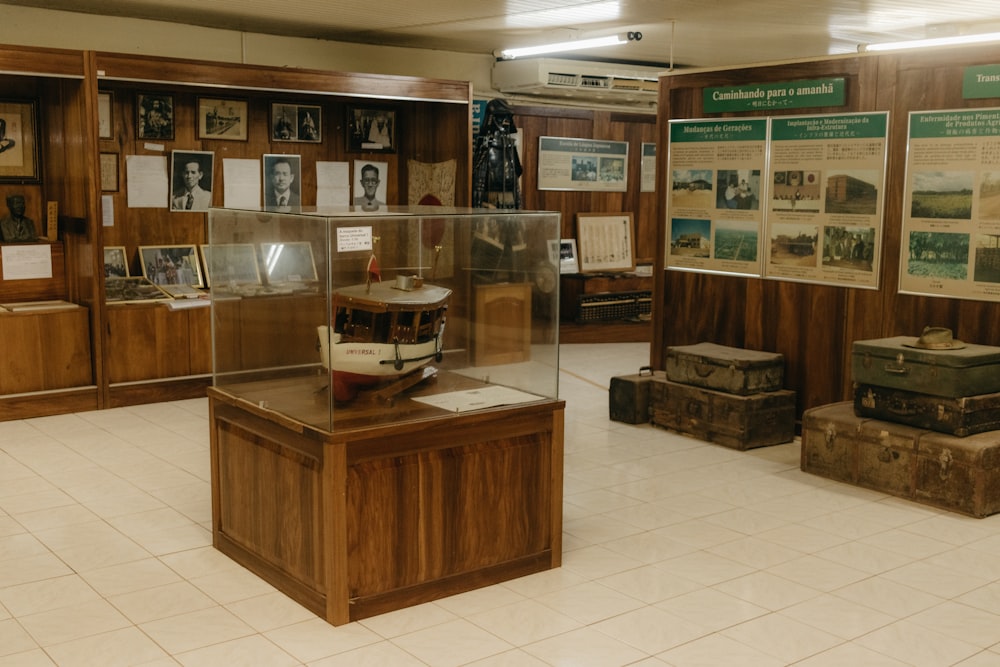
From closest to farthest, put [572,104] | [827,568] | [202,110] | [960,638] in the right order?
[960,638] → [827,568] → [202,110] → [572,104]

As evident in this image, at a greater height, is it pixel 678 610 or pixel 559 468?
pixel 559 468

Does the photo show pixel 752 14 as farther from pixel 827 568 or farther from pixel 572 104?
pixel 827 568

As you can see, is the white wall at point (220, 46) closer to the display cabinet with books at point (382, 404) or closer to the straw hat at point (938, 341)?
the display cabinet with books at point (382, 404)

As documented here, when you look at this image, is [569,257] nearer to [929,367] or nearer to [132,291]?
[132,291]

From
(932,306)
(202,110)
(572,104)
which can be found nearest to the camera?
(932,306)

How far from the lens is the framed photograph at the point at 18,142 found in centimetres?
762

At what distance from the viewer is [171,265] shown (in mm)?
8445

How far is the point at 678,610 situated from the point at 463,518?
924 mm

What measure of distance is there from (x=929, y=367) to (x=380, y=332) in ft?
9.95

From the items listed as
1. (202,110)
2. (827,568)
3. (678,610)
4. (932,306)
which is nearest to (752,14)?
(932,306)

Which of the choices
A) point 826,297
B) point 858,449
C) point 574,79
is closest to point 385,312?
point 858,449

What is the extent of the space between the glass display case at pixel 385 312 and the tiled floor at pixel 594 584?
0.79 metres

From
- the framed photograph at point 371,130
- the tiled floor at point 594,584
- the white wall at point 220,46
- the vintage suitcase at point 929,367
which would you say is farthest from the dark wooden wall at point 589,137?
the tiled floor at point 594,584

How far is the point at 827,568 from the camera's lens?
451cm
